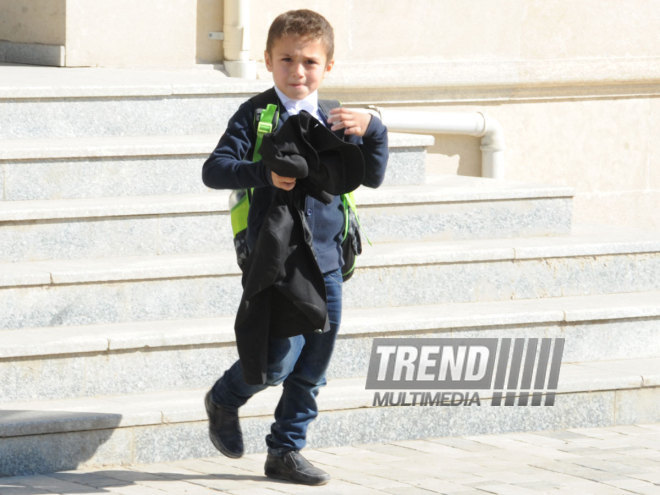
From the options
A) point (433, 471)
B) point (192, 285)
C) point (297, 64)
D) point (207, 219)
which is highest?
point (297, 64)

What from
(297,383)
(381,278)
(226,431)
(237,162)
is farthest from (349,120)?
(381,278)

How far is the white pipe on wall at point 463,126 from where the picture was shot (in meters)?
8.29

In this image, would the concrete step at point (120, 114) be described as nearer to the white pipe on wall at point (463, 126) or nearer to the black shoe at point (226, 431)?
the white pipe on wall at point (463, 126)

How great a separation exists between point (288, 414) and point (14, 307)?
1299 millimetres

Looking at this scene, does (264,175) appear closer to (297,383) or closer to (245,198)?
(245,198)

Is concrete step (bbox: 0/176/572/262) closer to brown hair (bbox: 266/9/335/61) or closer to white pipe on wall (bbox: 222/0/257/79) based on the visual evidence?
white pipe on wall (bbox: 222/0/257/79)

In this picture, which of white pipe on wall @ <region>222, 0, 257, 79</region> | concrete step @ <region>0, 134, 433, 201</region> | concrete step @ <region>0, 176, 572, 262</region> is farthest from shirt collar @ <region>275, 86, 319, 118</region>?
white pipe on wall @ <region>222, 0, 257, 79</region>

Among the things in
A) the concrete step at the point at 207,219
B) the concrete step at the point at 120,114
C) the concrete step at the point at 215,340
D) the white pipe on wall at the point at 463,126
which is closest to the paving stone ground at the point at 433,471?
the concrete step at the point at 215,340

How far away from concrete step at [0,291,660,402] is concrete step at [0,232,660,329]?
0.08m

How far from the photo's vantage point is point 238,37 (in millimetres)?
8039

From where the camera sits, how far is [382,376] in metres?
5.81

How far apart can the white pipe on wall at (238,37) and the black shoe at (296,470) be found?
349cm

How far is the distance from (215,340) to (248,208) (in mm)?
891

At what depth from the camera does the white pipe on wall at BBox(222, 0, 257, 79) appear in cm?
802
